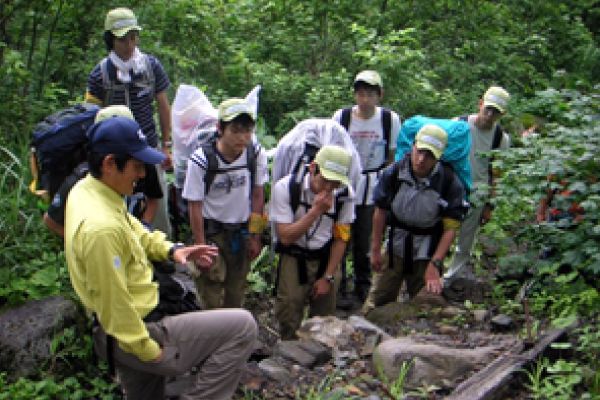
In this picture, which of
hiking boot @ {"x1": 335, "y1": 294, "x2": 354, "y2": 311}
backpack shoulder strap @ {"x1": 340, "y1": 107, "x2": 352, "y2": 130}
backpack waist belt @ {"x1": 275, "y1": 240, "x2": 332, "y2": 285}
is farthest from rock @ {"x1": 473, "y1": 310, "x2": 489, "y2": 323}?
backpack shoulder strap @ {"x1": 340, "y1": 107, "x2": 352, "y2": 130}

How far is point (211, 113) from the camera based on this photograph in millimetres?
6184

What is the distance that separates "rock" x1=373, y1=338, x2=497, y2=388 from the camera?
4582 millimetres

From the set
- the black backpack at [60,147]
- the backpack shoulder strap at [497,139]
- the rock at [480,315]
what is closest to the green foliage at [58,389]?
the black backpack at [60,147]

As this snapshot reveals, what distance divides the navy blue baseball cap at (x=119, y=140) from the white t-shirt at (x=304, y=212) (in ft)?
7.14

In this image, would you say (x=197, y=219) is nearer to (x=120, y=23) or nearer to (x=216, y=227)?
(x=216, y=227)

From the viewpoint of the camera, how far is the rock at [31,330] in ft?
15.2

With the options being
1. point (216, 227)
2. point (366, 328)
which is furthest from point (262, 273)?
point (366, 328)

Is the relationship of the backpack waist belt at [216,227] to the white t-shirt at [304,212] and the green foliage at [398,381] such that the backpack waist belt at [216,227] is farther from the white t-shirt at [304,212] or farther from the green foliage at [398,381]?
the green foliage at [398,381]

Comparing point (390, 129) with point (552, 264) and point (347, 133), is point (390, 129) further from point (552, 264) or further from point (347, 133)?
point (552, 264)

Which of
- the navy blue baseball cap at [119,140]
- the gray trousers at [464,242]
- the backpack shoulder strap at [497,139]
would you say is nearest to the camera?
the navy blue baseball cap at [119,140]

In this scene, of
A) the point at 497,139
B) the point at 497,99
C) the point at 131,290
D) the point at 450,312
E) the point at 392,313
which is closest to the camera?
the point at 131,290

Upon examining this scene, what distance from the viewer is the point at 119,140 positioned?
3.33 metres

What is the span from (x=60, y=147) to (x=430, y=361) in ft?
9.91

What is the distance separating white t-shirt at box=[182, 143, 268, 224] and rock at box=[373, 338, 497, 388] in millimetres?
1764
